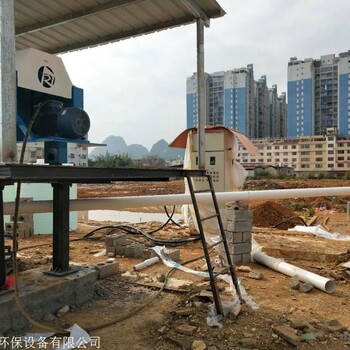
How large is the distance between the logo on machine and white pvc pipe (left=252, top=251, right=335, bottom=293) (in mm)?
3500

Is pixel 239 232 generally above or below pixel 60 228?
below

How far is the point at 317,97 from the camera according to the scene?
200 ft

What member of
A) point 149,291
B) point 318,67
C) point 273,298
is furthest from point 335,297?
Answer: point 318,67

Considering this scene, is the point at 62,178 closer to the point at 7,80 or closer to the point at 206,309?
the point at 7,80

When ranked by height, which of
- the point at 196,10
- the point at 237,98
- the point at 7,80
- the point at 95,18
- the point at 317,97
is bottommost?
the point at 7,80

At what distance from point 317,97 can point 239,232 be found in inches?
2437

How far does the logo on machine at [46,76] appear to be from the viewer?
11.5ft

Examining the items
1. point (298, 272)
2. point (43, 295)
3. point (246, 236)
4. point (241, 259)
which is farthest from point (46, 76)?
point (298, 272)

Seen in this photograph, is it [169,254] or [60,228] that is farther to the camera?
[169,254]

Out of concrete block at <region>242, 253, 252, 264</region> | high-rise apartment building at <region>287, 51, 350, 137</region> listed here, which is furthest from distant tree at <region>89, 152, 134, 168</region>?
high-rise apartment building at <region>287, 51, 350, 137</region>

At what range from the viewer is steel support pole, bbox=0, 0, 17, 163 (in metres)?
2.17

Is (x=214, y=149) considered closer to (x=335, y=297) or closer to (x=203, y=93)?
(x=203, y=93)

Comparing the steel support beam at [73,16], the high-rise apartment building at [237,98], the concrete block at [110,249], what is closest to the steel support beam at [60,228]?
the steel support beam at [73,16]

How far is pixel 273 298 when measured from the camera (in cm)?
382
